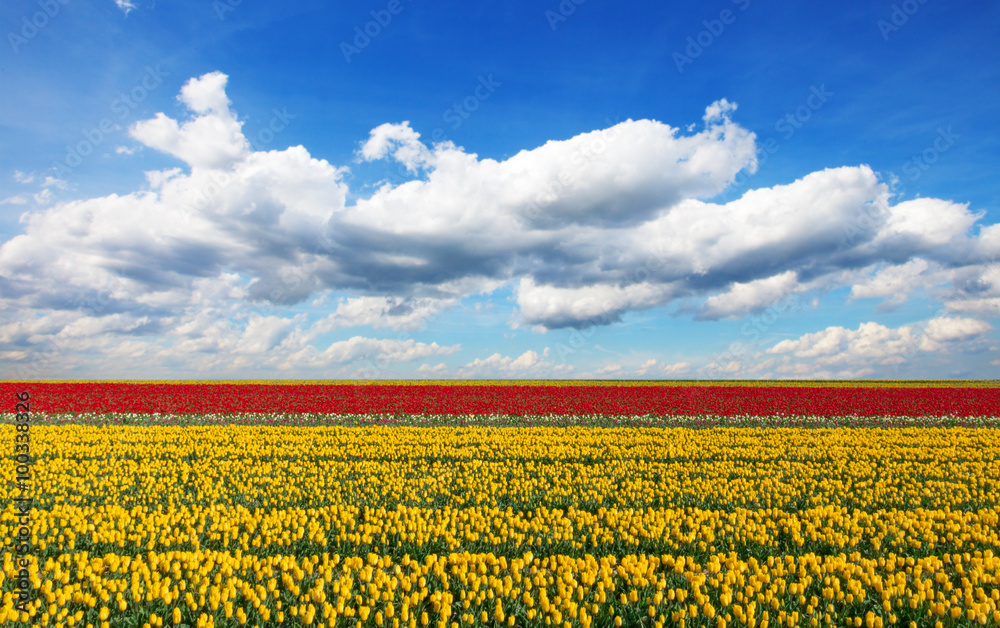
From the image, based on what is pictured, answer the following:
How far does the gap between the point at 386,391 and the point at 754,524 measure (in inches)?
1011

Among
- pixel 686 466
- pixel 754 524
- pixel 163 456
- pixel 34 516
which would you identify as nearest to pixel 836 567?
pixel 754 524

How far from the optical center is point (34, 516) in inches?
305

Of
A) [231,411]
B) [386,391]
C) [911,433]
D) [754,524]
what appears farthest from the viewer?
[386,391]

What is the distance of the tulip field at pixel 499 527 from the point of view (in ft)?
16.3

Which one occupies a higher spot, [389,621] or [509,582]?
[509,582]

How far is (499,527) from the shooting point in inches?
294

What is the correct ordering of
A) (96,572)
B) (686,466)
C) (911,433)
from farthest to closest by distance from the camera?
(911,433), (686,466), (96,572)

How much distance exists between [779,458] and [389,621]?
12.1m

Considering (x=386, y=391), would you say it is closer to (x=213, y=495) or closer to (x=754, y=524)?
(x=213, y=495)

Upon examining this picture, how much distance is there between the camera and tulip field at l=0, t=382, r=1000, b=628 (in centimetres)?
498

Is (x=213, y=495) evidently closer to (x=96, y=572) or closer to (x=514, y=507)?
(x=96, y=572)

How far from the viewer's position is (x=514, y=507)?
8602 mm

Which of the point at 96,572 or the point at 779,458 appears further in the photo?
the point at 779,458

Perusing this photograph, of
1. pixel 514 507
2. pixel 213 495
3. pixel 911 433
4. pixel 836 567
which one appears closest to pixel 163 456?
pixel 213 495
